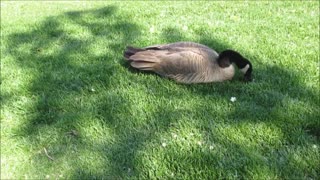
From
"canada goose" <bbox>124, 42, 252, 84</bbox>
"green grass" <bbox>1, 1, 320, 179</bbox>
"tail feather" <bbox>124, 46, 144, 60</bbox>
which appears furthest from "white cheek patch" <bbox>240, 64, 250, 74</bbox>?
"tail feather" <bbox>124, 46, 144, 60</bbox>

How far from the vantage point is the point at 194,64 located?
384 cm

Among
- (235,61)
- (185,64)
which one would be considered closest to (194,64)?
(185,64)

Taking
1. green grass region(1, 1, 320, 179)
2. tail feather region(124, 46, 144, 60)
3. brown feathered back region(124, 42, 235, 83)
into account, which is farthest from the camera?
tail feather region(124, 46, 144, 60)

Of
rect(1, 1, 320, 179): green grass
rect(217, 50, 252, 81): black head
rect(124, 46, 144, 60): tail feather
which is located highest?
rect(217, 50, 252, 81): black head

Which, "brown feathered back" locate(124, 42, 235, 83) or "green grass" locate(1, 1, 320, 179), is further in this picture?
"brown feathered back" locate(124, 42, 235, 83)

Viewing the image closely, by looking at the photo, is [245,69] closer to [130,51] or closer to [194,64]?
[194,64]

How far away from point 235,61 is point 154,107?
93cm

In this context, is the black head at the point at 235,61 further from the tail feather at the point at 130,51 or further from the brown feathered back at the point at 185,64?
the tail feather at the point at 130,51

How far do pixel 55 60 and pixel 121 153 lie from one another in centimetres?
198

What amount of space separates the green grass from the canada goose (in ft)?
0.32

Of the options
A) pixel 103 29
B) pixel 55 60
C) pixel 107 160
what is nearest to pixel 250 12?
pixel 103 29

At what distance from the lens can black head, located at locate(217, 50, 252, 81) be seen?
3863 millimetres

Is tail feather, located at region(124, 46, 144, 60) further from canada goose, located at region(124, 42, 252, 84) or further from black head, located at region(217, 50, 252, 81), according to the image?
black head, located at region(217, 50, 252, 81)

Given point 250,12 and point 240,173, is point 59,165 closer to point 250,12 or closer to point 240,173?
point 240,173
